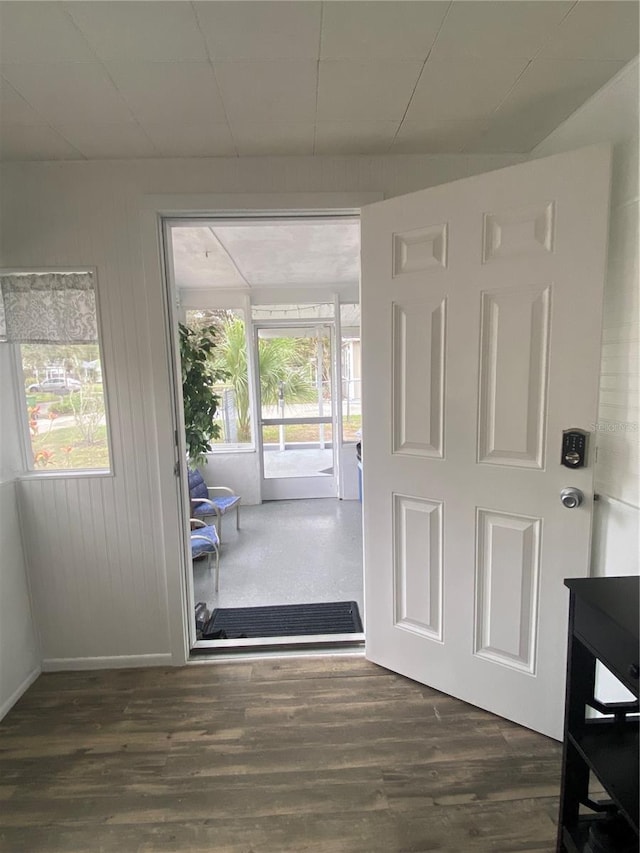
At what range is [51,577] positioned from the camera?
1.96 meters

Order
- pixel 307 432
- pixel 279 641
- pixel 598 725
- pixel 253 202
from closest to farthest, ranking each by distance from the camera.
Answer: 1. pixel 598 725
2. pixel 253 202
3. pixel 279 641
4. pixel 307 432

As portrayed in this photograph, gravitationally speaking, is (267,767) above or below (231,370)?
below

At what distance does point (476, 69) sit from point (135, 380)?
1686 mm

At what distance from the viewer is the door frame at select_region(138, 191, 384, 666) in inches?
70.1

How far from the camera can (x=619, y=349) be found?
1348 millimetres

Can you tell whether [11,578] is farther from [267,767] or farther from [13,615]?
[267,767]

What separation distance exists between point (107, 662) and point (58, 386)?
134cm

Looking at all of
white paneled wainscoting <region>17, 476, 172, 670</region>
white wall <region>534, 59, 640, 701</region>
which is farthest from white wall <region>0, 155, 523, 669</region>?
white wall <region>534, 59, 640, 701</region>

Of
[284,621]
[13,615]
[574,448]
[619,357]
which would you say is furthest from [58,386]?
[619,357]

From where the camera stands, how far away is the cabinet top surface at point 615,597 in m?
0.92

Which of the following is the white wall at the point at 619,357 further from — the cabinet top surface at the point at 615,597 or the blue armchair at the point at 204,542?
the blue armchair at the point at 204,542

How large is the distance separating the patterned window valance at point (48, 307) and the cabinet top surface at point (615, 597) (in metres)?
2.02

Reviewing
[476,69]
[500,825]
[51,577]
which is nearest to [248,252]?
[476,69]

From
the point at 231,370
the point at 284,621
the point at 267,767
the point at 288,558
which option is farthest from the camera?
the point at 231,370
